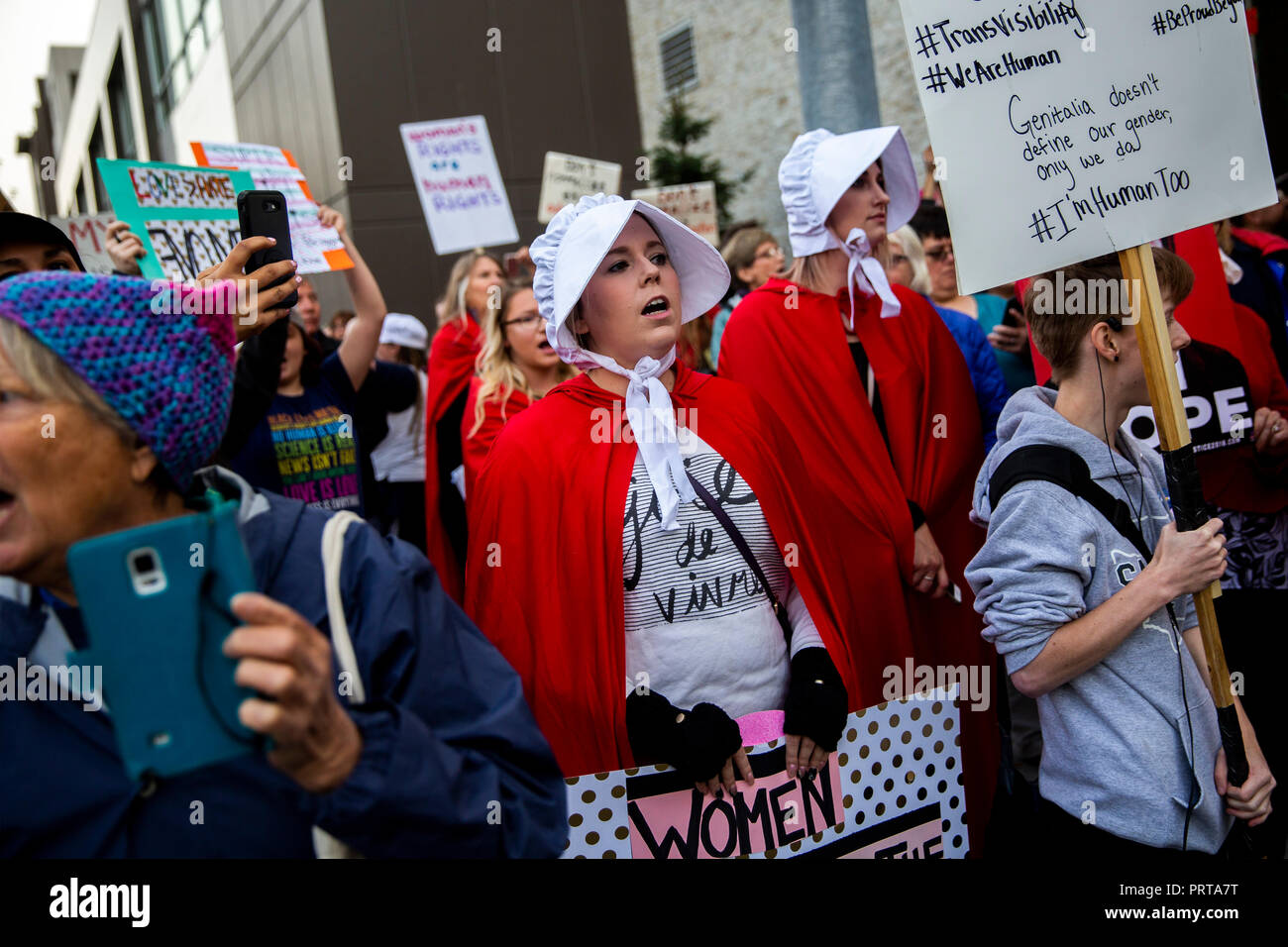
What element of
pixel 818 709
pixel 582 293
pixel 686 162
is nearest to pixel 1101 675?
pixel 818 709

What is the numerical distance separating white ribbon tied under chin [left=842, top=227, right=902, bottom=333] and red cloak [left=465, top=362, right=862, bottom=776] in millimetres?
1078

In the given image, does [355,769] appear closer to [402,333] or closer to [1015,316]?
[1015,316]

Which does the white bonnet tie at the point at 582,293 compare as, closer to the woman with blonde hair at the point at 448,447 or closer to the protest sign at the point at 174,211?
the protest sign at the point at 174,211

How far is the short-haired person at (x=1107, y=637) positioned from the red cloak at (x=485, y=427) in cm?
253

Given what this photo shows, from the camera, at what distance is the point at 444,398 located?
5.20 m

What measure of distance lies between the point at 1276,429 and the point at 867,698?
1.60 m

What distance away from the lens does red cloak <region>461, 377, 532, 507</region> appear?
14.9 ft

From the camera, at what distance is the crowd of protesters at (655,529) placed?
1.29 metres

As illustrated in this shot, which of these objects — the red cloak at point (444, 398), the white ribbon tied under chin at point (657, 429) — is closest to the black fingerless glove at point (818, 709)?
the white ribbon tied under chin at point (657, 429)

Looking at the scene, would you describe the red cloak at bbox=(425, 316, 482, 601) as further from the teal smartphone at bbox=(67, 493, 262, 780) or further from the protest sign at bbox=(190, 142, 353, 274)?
the teal smartphone at bbox=(67, 493, 262, 780)
